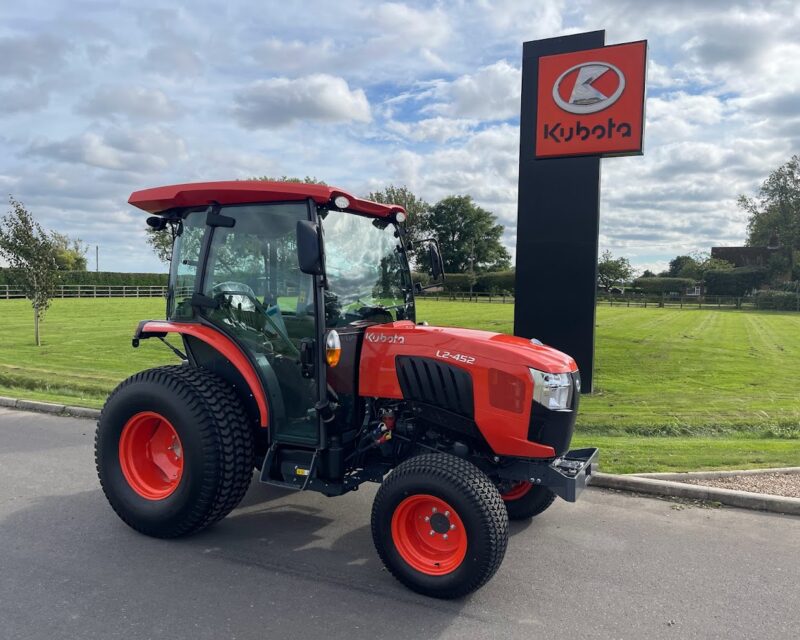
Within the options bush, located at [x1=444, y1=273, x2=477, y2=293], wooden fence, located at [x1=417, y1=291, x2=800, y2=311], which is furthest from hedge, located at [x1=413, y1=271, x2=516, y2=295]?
wooden fence, located at [x1=417, y1=291, x2=800, y2=311]

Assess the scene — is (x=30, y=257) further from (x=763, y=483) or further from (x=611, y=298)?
(x=611, y=298)

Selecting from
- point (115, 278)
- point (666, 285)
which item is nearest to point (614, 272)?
point (666, 285)

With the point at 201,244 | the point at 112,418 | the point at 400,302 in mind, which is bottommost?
the point at 112,418

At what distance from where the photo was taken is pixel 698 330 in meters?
22.2

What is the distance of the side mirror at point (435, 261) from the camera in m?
4.98

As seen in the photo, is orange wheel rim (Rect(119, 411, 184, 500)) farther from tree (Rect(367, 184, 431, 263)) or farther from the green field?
tree (Rect(367, 184, 431, 263))

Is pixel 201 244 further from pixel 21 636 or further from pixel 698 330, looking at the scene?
pixel 698 330

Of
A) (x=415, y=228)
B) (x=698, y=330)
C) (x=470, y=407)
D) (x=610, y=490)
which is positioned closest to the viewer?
(x=470, y=407)

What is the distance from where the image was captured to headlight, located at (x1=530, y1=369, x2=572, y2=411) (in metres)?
3.76

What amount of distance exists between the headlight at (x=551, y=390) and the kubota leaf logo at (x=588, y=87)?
736 cm

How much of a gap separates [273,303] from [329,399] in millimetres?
763

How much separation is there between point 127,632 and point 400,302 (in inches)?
110

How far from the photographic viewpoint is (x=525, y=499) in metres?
4.63

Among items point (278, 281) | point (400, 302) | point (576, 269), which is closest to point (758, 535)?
point (400, 302)
